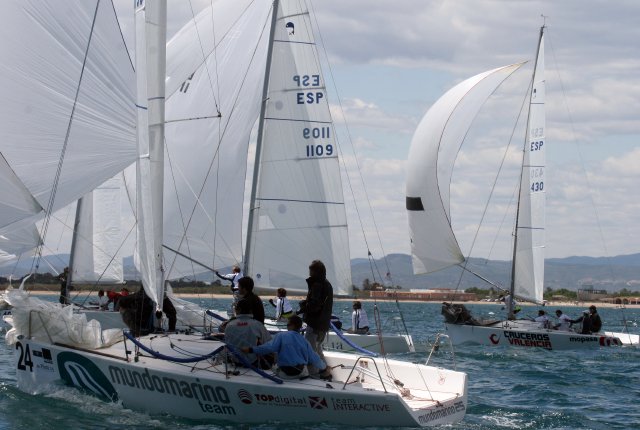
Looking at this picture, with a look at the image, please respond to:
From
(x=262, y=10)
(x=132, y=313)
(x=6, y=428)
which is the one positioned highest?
(x=262, y=10)

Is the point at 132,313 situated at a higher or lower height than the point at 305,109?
lower

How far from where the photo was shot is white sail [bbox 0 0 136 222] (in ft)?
49.2

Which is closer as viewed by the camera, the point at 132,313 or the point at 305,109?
the point at 132,313

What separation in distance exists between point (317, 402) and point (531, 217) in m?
22.8

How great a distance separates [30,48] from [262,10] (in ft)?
34.5

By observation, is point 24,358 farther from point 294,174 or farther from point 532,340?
point 532,340

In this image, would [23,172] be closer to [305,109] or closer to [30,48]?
[30,48]

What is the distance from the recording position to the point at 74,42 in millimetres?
15008

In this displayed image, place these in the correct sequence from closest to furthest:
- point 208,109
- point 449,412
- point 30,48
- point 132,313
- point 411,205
Answer: point 449,412 < point 30,48 < point 132,313 < point 208,109 < point 411,205

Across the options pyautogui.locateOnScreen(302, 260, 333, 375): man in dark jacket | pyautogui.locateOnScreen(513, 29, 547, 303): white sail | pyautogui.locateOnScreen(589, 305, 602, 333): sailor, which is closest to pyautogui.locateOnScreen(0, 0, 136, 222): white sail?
pyautogui.locateOnScreen(302, 260, 333, 375): man in dark jacket

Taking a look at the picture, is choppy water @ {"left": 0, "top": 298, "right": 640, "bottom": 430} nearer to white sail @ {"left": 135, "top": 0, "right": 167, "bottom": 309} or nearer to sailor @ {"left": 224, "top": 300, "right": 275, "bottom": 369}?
sailor @ {"left": 224, "top": 300, "right": 275, "bottom": 369}

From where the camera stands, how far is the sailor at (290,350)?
45.0 feet

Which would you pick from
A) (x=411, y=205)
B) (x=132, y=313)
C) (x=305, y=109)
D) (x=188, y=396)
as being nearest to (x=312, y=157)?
(x=305, y=109)

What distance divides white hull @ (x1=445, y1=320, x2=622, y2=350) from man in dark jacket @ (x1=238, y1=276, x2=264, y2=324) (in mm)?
16711
